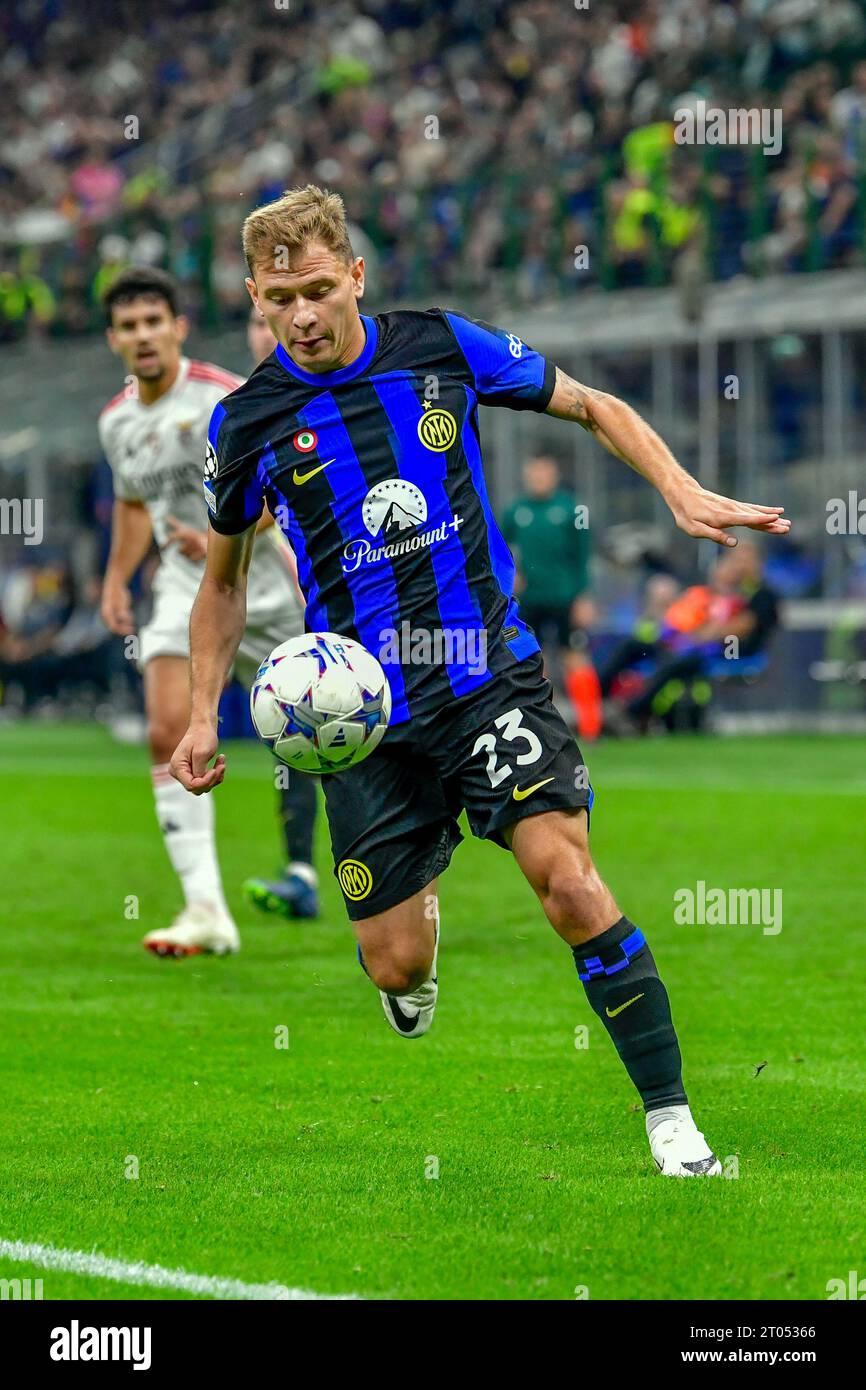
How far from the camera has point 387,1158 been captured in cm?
485

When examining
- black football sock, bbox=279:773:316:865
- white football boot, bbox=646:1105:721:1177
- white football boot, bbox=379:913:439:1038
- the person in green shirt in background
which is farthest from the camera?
the person in green shirt in background

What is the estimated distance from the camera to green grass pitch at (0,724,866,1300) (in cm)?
400

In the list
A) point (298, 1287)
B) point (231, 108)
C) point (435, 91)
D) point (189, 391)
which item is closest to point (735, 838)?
point (189, 391)

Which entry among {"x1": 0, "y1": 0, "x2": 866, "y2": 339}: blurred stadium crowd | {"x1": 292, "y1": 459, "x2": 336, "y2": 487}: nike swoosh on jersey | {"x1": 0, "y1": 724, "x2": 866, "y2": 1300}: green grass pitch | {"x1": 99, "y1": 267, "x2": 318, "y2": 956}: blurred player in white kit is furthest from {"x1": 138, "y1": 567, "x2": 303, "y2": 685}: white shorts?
{"x1": 0, "y1": 0, "x2": 866, "y2": 339}: blurred stadium crowd

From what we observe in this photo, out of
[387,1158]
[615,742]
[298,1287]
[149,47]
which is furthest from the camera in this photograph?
[149,47]

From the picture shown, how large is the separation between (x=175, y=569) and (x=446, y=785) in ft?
11.6

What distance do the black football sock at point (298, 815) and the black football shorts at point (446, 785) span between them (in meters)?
3.56

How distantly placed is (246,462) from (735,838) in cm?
659

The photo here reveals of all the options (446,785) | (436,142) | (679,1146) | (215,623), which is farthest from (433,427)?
(436,142)

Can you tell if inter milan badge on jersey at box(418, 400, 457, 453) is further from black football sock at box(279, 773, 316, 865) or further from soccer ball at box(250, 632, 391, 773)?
black football sock at box(279, 773, 316, 865)

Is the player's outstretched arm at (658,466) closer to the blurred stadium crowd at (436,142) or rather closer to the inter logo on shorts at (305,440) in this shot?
the inter logo on shorts at (305,440)

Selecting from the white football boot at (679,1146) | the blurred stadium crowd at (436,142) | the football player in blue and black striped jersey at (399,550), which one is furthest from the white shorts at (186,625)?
the blurred stadium crowd at (436,142)

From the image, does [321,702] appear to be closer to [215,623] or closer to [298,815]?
[215,623]

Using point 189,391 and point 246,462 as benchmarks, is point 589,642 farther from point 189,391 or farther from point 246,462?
point 246,462
